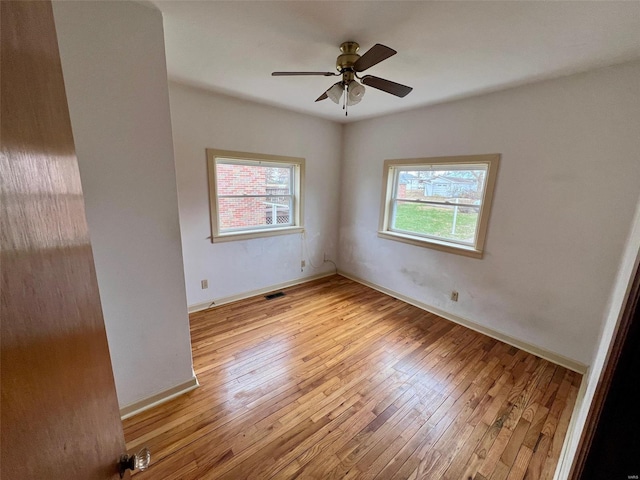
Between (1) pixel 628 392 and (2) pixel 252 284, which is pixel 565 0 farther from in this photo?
(2) pixel 252 284

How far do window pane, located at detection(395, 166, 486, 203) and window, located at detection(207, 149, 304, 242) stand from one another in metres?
1.43

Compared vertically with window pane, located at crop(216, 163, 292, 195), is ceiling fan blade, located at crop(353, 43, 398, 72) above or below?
above

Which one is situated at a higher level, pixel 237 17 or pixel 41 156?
pixel 237 17

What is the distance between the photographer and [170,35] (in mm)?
1606

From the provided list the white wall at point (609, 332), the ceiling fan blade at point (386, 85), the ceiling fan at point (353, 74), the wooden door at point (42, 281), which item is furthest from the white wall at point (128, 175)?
the white wall at point (609, 332)

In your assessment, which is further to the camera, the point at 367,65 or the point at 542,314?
the point at 542,314

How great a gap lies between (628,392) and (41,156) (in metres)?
1.17

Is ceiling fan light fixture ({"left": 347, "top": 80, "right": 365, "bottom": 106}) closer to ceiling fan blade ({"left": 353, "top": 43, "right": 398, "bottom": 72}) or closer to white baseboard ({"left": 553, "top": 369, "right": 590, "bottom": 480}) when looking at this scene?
ceiling fan blade ({"left": 353, "top": 43, "right": 398, "bottom": 72})

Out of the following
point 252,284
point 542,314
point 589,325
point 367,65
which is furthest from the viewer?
point 252,284

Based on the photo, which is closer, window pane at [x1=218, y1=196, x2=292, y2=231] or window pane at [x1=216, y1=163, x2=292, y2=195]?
window pane at [x1=216, y1=163, x2=292, y2=195]

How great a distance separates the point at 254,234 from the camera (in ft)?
10.7

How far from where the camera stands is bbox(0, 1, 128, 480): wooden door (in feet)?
1.10

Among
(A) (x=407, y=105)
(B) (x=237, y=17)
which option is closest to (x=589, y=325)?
(A) (x=407, y=105)

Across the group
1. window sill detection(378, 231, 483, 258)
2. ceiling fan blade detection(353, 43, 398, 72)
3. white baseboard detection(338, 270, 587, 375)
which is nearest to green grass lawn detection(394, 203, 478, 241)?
window sill detection(378, 231, 483, 258)
